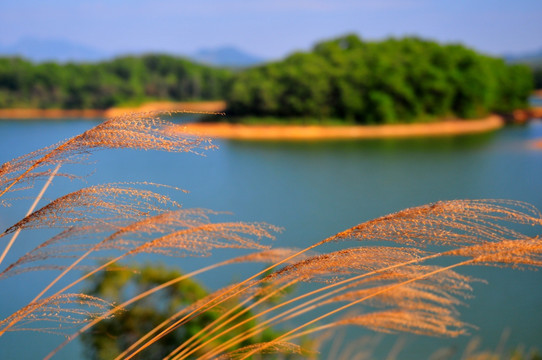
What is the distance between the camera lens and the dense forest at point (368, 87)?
90.4 ft

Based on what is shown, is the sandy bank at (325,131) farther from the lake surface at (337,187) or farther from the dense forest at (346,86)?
the lake surface at (337,187)

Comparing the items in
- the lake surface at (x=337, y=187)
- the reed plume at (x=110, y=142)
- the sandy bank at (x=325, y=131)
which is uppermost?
the reed plume at (x=110, y=142)

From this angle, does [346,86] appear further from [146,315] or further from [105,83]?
[146,315]

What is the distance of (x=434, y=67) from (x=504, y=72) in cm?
998

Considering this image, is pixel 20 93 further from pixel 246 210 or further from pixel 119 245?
pixel 119 245

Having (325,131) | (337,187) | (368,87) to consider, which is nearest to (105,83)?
(325,131)

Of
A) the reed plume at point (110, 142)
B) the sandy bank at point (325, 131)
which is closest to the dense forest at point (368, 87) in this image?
the sandy bank at point (325, 131)

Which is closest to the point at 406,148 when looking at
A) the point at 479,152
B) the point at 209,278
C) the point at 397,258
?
the point at 479,152

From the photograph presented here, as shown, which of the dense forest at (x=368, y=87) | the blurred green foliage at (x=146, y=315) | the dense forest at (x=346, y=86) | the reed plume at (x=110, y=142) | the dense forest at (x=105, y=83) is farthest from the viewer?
the dense forest at (x=105, y=83)

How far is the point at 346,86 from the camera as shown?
28.1 metres

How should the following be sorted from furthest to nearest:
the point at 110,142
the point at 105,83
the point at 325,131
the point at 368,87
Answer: the point at 105,83 → the point at 368,87 → the point at 325,131 → the point at 110,142

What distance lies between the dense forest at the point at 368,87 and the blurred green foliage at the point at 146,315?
916 inches

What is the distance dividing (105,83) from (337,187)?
27220 mm

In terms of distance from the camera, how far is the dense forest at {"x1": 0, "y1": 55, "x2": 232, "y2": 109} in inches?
1362
